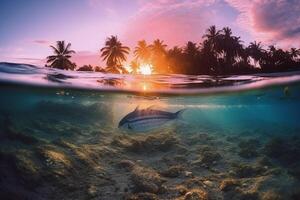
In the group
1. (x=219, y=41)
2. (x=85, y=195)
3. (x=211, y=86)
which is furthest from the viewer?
(x=219, y=41)

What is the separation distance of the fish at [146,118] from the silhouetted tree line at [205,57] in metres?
11.7

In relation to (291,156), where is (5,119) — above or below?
above

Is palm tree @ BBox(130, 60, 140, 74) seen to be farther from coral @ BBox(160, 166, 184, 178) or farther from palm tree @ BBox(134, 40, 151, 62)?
coral @ BBox(160, 166, 184, 178)

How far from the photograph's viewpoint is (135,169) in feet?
41.5

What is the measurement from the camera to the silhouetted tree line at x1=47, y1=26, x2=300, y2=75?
27.7 metres

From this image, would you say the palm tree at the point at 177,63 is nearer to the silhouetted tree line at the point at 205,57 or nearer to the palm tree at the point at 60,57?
the silhouetted tree line at the point at 205,57

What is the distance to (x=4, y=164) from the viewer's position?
10742mm

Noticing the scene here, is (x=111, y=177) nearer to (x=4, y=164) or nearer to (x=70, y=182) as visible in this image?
(x=70, y=182)

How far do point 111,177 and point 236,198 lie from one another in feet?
17.1

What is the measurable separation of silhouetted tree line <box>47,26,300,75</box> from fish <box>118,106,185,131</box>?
1173 cm

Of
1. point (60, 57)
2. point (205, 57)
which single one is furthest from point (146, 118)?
point (60, 57)

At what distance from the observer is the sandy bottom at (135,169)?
10.4 m

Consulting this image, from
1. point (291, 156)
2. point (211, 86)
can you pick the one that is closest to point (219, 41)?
point (211, 86)

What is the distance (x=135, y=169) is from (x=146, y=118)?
3668 millimetres
